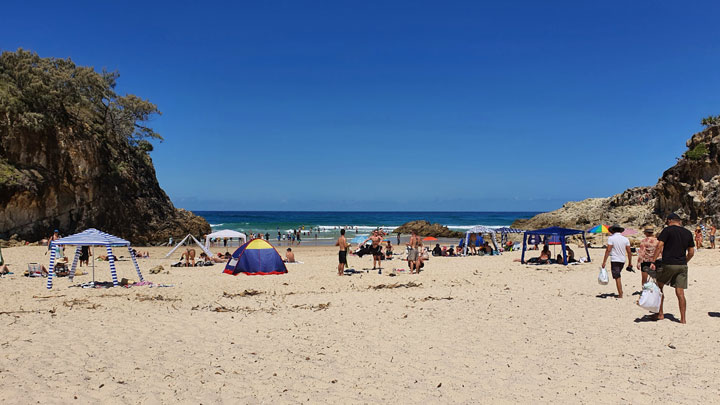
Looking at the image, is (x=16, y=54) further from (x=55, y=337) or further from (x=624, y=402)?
(x=624, y=402)

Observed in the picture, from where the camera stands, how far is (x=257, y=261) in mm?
15602

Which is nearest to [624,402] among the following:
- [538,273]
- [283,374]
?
[283,374]

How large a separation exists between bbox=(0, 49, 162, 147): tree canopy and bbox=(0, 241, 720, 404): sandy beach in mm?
19770

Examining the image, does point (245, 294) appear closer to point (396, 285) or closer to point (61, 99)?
point (396, 285)

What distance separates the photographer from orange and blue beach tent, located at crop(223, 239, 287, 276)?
Answer: 51.0ft

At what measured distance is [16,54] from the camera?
27.7 m

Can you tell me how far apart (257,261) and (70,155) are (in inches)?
807

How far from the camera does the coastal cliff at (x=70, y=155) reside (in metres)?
26.0

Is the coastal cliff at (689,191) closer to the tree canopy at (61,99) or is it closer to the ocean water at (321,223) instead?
the ocean water at (321,223)

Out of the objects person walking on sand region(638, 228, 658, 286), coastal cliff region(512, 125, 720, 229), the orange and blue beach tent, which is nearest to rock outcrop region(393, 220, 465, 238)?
coastal cliff region(512, 125, 720, 229)

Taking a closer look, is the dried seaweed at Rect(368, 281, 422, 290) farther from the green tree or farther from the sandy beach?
the green tree

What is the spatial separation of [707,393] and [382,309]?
210 inches

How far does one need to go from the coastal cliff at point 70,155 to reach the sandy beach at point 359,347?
18.6 metres

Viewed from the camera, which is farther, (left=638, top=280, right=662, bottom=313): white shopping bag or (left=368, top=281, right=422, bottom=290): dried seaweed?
(left=368, top=281, right=422, bottom=290): dried seaweed
